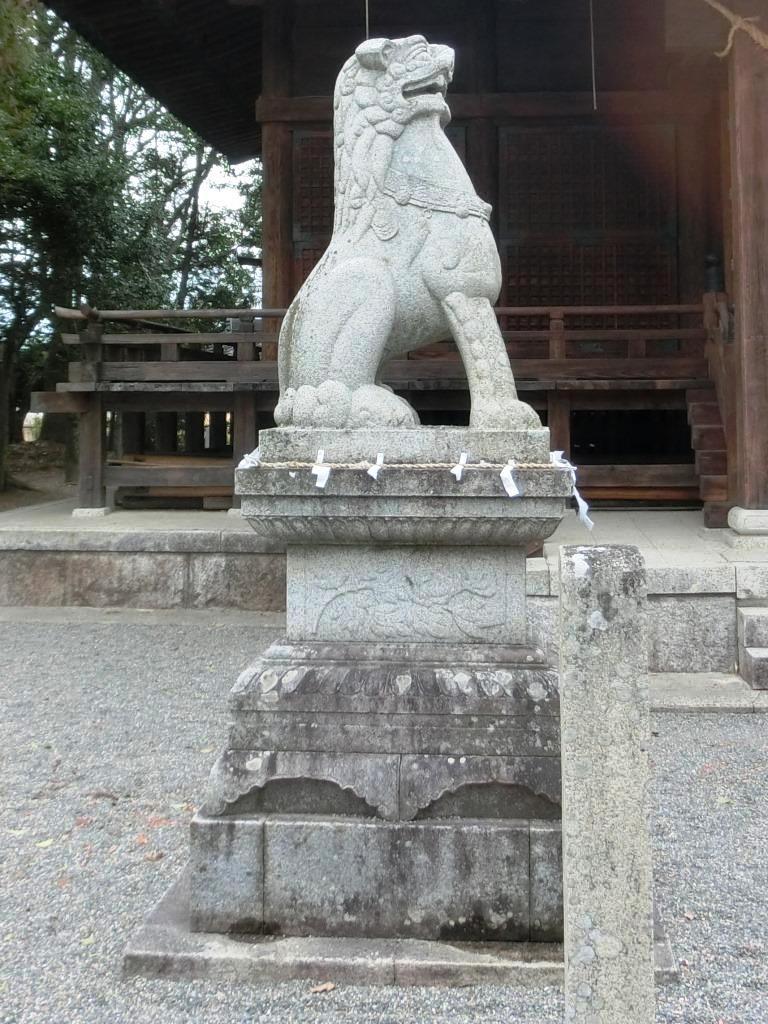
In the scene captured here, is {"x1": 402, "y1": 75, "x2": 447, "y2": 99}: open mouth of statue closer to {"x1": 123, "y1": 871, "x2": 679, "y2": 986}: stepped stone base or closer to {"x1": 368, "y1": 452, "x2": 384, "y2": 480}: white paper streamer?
{"x1": 368, "y1": 452, "x2": 384, "y2": 480}: white paper streamer

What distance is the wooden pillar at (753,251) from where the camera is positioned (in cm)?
557

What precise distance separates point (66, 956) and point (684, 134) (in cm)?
879

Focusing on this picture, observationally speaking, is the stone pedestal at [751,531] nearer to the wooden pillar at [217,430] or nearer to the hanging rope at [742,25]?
the hanging rope at [742,25]

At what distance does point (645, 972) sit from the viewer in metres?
1.35

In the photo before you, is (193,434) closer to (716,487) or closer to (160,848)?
(716,487)

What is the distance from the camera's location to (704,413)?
21.7 feet

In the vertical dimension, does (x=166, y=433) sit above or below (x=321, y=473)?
above

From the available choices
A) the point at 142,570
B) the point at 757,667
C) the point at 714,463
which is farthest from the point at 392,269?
the point at 142,570

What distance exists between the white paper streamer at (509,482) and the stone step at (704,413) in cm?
476

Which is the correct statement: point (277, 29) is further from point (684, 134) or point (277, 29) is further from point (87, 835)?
point (87, 835)

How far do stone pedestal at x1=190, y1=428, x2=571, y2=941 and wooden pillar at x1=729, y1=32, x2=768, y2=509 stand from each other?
372 cm

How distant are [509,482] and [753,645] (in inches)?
129

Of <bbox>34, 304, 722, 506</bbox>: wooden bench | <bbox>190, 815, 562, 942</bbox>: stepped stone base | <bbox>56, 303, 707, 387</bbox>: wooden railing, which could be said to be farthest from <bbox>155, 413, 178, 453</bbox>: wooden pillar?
<bbox>190, 815, 562, 942</bbox>: stepped stone base

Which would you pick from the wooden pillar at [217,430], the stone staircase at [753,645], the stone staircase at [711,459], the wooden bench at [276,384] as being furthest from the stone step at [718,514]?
the wooden pillar at [217,430]
